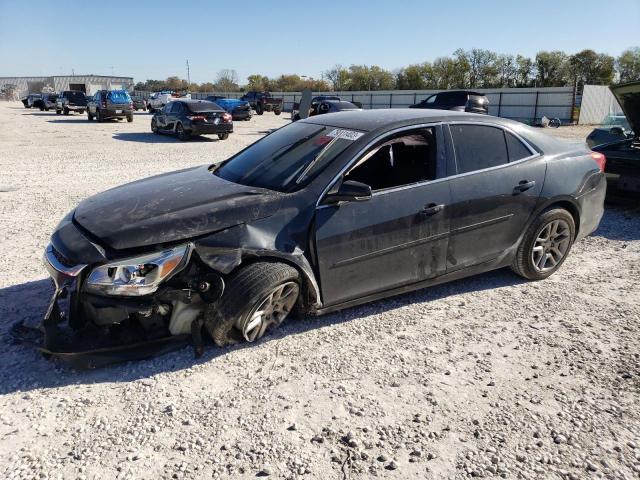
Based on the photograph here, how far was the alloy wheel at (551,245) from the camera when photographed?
463 cm

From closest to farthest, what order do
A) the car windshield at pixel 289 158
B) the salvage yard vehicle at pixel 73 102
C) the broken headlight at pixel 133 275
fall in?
the broken headlight at pixel 133 275
the car windshield at pixel 289 158
the salvage yard vehicle at pixel 73 102

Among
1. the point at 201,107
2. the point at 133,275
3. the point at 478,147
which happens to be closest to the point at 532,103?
the point at 201,107

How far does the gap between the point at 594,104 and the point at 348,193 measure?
34.2m

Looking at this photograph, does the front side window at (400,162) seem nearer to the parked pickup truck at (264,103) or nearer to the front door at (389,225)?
the front door at (389,225)

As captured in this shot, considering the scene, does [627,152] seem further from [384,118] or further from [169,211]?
[169,211]

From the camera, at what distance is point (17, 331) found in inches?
135

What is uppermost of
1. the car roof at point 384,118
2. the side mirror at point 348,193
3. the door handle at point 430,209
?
the car roof at point 384,118

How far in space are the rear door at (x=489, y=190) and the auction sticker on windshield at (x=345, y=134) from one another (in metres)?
0.85

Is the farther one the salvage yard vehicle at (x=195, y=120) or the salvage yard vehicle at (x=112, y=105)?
the salvage yard vehicle at (x=112, y=105)

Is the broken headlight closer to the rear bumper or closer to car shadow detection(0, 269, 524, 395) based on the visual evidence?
car shadow detection(0, 269, 524, 395)

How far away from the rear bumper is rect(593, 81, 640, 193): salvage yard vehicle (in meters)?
13.7

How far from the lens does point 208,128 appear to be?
18203mm

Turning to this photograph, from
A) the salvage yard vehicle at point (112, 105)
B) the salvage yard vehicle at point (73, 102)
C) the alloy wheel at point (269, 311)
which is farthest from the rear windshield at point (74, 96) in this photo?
the alloy wheel at point (269, 311)

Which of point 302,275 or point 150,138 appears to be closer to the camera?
point 302,275
